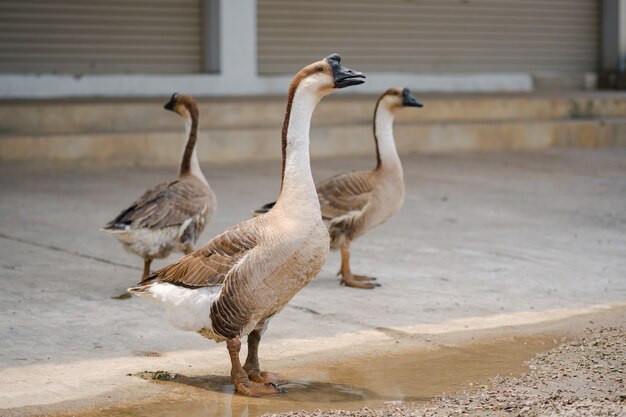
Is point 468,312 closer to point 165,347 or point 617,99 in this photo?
point 165,347

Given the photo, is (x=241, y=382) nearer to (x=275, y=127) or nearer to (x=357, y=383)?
(x=357, y=383)

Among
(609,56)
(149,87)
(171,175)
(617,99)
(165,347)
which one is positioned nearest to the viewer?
(165,347)

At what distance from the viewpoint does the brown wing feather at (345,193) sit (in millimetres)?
8500

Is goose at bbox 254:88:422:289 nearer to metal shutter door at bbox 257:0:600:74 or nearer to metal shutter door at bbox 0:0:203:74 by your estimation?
metal shutter door at bbox 0:0:203:74

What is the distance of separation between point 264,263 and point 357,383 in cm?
89

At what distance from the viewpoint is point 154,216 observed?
795 centimetres

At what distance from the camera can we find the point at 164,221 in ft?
26.0

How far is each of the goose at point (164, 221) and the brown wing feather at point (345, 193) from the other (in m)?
0.87

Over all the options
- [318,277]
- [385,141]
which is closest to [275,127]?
[385,141]

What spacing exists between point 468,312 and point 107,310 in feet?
7.92

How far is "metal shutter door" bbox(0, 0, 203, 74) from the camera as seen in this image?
17.2 meters

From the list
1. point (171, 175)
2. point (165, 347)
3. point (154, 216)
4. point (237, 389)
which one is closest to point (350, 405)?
point (237, 389)

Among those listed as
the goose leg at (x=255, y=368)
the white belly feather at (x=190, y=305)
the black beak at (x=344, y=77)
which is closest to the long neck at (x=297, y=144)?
the black beak at (x=344, y=77)

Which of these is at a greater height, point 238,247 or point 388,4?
point 388,4
